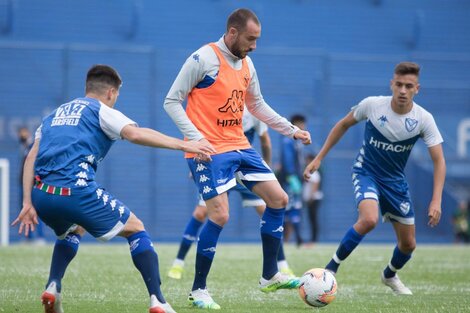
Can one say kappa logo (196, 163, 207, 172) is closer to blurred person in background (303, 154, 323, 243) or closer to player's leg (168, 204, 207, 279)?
player's leg (168, 204, 207, 279)

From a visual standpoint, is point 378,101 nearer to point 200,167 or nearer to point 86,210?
point 200,167

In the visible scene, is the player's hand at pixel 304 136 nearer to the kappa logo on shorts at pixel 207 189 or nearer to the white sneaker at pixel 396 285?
the kappa logo on shorts at pixel 207 189

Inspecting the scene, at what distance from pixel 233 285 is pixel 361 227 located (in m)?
1.60

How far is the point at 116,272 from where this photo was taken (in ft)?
38.6

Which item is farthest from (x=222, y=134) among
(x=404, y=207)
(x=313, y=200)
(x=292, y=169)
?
(x=313, y=200)

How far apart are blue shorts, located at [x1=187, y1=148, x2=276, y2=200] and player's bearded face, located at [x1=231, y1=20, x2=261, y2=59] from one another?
2.97 ft

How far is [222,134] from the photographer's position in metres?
8.24

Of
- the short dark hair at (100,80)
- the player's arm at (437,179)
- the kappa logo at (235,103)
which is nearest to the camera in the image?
the short dark hair at (100,80)

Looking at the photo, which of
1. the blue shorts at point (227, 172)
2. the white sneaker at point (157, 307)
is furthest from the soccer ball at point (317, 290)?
the white sneaker at point (157, 307)

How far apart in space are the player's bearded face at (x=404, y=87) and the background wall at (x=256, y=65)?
1368 centimetres


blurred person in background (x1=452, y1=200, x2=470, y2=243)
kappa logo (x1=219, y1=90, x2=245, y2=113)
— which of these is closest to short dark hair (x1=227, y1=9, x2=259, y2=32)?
kappa logo (x1=219, y1=90, x2=245, y2=113)

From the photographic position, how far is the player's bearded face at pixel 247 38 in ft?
26.8

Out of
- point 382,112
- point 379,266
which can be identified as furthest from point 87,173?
point 379,266

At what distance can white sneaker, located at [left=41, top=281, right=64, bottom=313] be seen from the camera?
6840 millimetres
